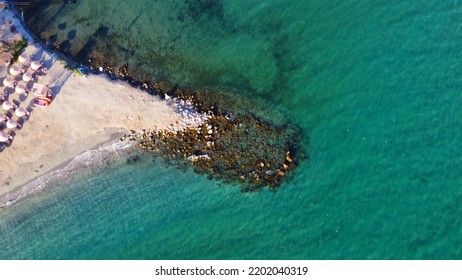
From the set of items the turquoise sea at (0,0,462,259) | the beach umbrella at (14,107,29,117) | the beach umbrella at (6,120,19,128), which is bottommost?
the turquoise sea at (0,0,462,259)

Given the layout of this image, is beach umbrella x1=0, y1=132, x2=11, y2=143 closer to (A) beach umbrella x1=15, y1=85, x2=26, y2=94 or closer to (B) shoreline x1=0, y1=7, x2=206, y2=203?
(B) shoreline x1=0, y1=7, x2=206, y2=203

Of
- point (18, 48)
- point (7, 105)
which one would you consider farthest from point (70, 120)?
point (18, 48)

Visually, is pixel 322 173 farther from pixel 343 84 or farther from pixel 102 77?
pixel 102 77

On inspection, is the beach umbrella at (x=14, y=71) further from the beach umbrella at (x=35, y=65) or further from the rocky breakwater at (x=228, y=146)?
the rocky breakwater at (x=228, y=146)

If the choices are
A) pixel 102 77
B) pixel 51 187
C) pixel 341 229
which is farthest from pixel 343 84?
pixel 51 187

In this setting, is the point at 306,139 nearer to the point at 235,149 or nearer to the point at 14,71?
the point at 235,149

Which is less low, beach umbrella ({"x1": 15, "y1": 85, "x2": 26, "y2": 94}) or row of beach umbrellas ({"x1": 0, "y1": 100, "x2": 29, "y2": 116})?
beach umbrella ({"x1": 15, "y1": 85, "x2": 26, "y2": 94})

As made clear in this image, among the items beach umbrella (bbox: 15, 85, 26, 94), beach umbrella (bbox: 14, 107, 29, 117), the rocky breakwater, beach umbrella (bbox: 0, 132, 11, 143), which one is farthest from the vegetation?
the rocky breakwater
